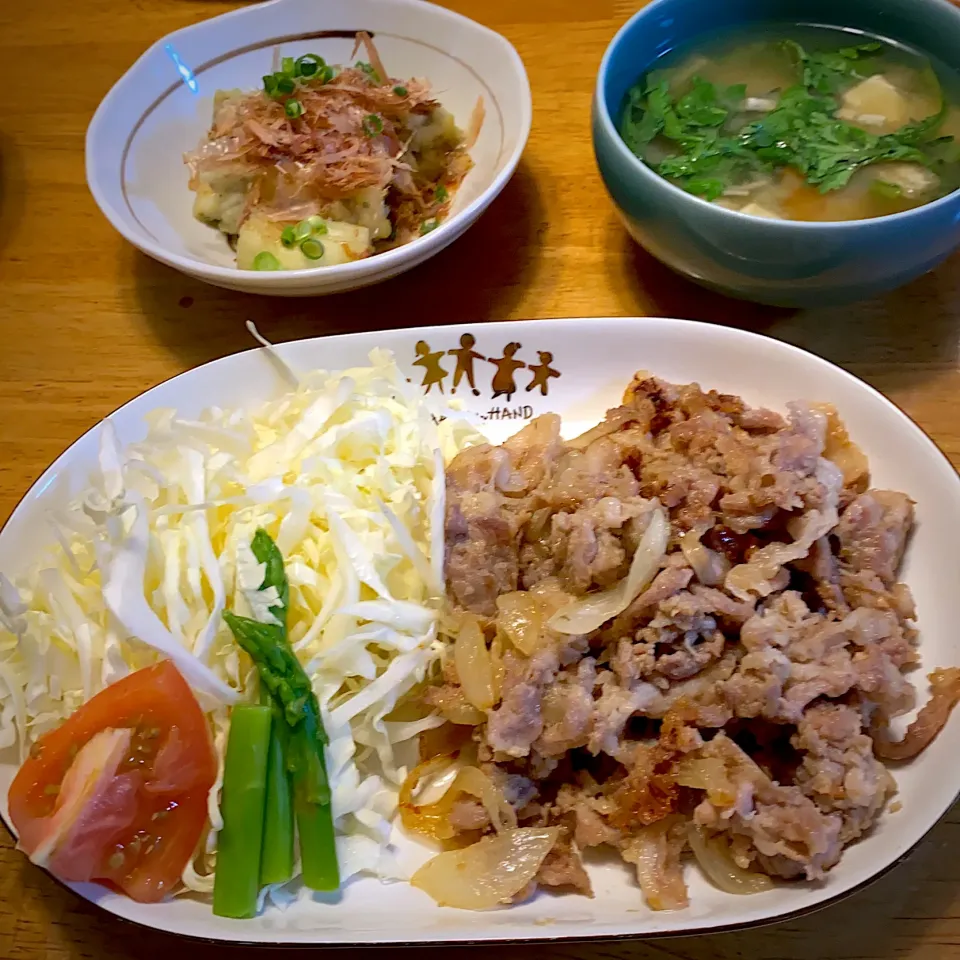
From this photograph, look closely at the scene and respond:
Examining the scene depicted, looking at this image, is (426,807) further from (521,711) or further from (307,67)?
(307,67)

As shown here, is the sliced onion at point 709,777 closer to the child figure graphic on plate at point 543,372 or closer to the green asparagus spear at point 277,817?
the green asparagus spear at point 277,817

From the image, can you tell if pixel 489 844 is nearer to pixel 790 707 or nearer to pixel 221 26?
pixel 790 707

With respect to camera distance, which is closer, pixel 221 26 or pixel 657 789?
pixel 657 789

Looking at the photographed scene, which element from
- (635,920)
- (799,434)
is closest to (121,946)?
(635,920)

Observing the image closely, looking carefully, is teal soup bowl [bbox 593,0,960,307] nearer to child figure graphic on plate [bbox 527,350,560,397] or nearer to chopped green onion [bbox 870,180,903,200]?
chopped green onion [bbox 870,180,903,200]

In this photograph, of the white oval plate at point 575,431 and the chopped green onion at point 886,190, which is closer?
the white oval plate at point 575,431

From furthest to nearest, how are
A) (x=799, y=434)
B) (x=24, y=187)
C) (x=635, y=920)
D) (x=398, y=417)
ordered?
(x=24, y=187), (x=398, y=417), (x=799, y=434), (x=635, y=920)

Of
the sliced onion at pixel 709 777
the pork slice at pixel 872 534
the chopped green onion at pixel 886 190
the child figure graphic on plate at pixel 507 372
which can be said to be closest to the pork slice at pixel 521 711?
the sliced onion at pixel 709 777
